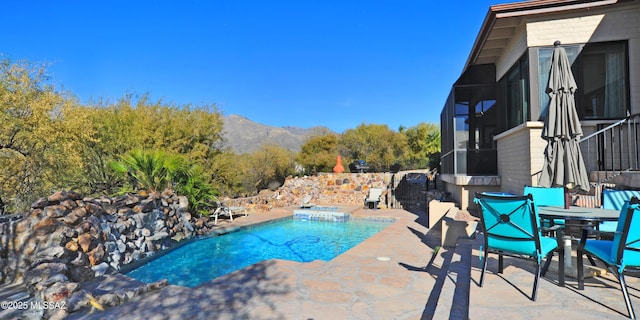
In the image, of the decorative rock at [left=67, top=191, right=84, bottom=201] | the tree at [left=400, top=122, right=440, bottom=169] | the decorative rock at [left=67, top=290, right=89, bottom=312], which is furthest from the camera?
the tree at [left=400, top=122, right=440, bottom=169]

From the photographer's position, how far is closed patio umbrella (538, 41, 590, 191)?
395 centimetres

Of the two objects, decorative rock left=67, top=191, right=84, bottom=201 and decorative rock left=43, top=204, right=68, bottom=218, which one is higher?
decorative rock left=67, top=191, right=84, bottom=201

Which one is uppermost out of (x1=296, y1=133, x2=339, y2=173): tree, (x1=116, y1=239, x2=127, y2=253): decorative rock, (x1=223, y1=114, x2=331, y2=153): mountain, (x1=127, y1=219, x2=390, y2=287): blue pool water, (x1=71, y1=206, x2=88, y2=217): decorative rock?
(x1=223, y1=114, x2=331, y2=153): mountain

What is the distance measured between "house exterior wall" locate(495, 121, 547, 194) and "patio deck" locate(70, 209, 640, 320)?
2.52 metres

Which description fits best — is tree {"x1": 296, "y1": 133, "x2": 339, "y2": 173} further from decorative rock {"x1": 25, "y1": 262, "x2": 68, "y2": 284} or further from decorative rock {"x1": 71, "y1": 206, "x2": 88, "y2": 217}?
decorative rock {"x1": 25, "y1": 262, "x2": 68, "y2": 284}

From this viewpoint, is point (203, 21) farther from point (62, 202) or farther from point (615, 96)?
point (615, 96)

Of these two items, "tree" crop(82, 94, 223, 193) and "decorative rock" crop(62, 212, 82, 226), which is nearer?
"decorative rock" crop(62, 212, 82, 226)

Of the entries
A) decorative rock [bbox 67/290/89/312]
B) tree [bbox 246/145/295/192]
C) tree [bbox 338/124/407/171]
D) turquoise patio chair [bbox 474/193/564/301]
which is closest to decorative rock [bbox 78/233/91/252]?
decorative rock [bbox 67/290/89/312]

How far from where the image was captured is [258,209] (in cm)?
1337

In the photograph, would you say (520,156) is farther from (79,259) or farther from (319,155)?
(319,155)

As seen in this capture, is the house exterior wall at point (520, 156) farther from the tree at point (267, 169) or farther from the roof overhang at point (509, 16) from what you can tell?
the tree at point (267, 169)

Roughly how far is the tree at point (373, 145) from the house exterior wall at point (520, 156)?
1963cm

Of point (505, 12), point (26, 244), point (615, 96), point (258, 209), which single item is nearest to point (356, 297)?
point (26, 244)

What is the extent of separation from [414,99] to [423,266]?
24.4m
